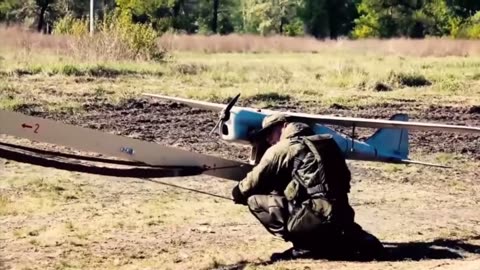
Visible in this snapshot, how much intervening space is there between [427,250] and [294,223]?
1.55 m

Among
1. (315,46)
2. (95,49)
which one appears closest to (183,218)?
(95,49)

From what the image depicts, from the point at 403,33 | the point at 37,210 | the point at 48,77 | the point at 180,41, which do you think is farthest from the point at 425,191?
the point at 403,33

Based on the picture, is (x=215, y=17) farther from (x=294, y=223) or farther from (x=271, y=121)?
(x=294, y=223)

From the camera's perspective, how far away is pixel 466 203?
12203 millimetres

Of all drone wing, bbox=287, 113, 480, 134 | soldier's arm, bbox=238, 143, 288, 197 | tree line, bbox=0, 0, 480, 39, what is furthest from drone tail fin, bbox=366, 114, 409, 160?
tree line, bbox=0, 0, 480, 39

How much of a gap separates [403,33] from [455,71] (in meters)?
48.4

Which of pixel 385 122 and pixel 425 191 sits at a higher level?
pixel 385 122

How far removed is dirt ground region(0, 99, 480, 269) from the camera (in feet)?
28.2

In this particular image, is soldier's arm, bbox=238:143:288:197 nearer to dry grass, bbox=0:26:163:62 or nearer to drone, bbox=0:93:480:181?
drone, bbox=0:93:480:181

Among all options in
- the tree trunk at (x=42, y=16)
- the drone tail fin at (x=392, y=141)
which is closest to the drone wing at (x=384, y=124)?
the drone tail fin at (x=392, y=141)

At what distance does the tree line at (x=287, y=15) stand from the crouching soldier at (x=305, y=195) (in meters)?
50.3

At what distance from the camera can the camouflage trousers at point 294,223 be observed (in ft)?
27.8

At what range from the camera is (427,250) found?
9.34 m

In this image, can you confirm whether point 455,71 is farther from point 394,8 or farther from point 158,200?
point 394,8
